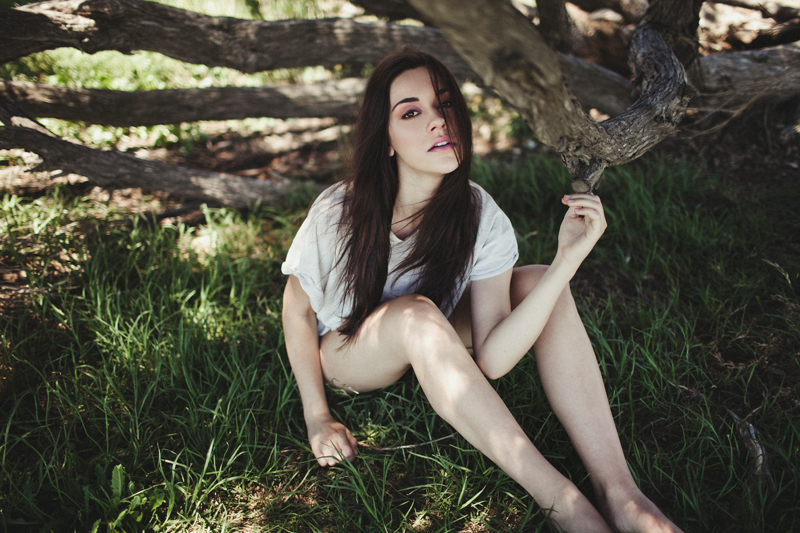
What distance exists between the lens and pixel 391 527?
1.68m

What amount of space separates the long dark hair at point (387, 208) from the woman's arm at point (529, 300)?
0.18 meters

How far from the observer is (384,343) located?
5.85ft

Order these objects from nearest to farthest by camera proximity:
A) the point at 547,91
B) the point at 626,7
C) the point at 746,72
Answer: the point at 547,91
the point at 746,72
the point at 626,7

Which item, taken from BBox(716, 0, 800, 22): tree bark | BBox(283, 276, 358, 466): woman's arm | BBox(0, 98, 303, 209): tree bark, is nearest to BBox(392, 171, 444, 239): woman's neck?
BBox(283, 276, 358, 466): woman's arm

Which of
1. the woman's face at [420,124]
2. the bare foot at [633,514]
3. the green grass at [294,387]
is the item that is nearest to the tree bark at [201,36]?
the green grass at [294,387]

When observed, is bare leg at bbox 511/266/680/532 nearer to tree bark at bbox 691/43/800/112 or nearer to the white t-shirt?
the white t-shirt

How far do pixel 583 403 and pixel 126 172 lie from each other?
2.79 meters

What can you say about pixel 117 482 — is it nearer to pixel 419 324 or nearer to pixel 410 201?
pixel 419 324

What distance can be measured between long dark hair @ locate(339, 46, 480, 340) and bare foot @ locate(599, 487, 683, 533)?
919 mm

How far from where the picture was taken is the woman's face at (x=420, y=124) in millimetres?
1707

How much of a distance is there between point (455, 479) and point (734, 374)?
1333 mm

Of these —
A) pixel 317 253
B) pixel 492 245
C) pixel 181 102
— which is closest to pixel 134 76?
pixel 181 102

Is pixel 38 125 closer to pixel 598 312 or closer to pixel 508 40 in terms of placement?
pixel 508 40

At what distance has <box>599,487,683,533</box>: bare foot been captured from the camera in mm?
1424
